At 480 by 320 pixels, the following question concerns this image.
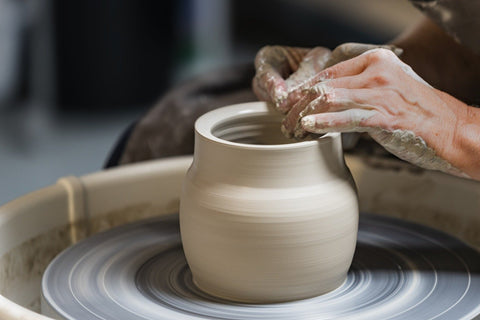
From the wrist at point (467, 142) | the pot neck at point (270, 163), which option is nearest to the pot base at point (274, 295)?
the pot neck at point (270, 163)

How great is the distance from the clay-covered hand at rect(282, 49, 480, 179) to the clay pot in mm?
59

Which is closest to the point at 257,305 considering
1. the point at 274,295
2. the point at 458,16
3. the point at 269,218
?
the point at 274,295

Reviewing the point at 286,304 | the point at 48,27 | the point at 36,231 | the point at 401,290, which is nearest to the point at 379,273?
the point at 401,290

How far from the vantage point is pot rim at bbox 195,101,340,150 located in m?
1.22

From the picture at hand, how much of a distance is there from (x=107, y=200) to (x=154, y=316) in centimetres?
47

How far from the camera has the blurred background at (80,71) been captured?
4.15 m

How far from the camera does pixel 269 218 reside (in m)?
1.21

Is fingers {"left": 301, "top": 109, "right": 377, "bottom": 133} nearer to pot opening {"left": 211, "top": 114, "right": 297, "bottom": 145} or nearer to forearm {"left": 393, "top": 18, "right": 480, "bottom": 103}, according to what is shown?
pot opening {"left": 211, "top": 114, "right": 297, "bottom": 145}

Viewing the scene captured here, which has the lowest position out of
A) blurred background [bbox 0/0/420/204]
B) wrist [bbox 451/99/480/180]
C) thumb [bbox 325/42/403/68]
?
blurred background [bbox 0/0/420/204]

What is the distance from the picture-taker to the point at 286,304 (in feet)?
4.14

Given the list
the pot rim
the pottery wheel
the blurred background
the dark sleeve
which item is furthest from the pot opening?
the blurred background

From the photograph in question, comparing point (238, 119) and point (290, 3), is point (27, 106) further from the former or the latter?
point (238, 119)

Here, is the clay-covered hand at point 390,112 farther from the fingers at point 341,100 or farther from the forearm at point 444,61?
the forearm at point 444,61

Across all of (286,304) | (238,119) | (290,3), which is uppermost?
(238,119)
